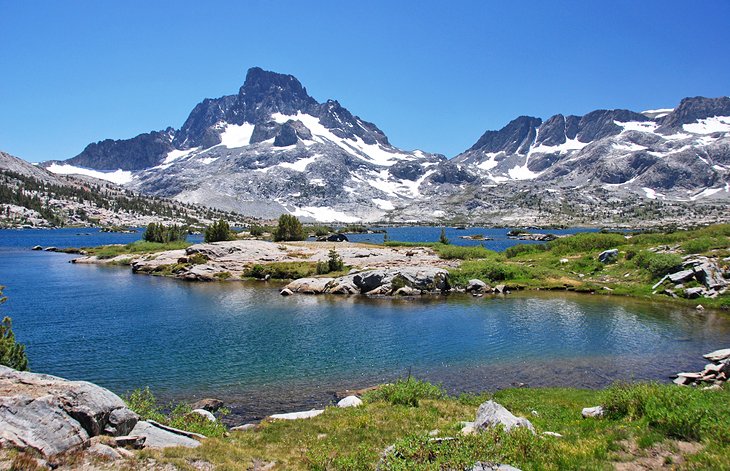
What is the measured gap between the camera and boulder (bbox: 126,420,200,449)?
13.9m

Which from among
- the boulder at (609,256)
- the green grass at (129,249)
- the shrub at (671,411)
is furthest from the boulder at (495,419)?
the green grass at (129,249)

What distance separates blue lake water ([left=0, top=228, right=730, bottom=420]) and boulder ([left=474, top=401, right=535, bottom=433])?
11.7 metres

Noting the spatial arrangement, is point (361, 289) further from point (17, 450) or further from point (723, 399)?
point (17, 450)

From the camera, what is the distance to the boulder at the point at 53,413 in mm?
11227

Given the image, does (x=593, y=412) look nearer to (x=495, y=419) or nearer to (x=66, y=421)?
(x=495, y=419)

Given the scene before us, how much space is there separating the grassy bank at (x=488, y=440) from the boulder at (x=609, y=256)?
59151mm

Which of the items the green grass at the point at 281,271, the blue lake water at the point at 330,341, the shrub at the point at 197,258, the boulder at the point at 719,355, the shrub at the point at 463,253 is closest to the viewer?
the blue lake water at the point at 330,341

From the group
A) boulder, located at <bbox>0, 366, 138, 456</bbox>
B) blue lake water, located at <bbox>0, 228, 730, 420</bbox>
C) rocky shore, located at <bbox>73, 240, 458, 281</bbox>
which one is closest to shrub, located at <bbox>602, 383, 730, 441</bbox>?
blue lake water, located at <bbox>0, 228, 730, 420</bbox>

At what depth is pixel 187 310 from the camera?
168 feet

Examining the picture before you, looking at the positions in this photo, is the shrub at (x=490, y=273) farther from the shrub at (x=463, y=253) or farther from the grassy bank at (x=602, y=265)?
the shrub at (x=463, y=253)

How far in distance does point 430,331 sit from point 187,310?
28.7 metres

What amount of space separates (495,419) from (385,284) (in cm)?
4890

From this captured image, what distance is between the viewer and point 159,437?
1446cm

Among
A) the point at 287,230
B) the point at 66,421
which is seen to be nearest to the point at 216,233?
the point at 287,230
